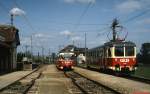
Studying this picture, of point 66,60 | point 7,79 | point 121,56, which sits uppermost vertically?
point 121,56

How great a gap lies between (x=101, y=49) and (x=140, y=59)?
163ft

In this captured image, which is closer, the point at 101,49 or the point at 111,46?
the point at 111,46

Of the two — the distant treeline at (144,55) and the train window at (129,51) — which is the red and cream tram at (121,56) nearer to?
the train window at (129,51)

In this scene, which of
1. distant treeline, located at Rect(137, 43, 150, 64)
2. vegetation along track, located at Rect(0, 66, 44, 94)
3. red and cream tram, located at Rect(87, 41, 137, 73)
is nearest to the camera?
vegetation along track, located at Rect(0, 66, 44, 94)

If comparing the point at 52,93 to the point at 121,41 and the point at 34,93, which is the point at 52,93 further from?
the point at 121,41

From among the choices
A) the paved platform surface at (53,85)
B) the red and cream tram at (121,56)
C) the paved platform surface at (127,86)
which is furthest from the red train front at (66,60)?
the paved platform surface at (127,86)

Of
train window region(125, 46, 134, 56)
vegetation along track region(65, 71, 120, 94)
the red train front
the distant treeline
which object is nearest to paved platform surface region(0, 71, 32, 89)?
vegetation along track region(65, 71, 120, 94)

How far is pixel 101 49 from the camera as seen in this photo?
1671 inches

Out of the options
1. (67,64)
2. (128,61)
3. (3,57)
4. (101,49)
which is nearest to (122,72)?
(128,61)

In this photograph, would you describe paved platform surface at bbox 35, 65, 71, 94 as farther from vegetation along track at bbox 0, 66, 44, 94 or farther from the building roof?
the building roof

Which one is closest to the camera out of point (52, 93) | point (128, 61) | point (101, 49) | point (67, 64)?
point (52, 93)

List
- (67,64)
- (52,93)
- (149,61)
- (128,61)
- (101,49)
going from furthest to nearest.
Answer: (149,61)
(67,64)
(101,49)
(128,61)
(52,93)

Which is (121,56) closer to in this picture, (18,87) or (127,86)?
(127,86)

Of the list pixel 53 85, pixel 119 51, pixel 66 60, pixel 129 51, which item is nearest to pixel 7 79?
A: pixel 53 85
